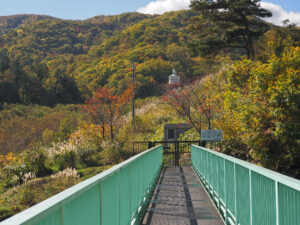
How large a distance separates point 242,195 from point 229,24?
25.6 metres

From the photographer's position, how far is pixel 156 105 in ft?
141

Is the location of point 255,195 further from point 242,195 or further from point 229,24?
point 229,24

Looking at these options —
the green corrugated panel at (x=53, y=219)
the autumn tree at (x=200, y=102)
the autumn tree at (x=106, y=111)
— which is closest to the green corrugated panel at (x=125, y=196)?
the green corrugated panel at (x=53, y=219)

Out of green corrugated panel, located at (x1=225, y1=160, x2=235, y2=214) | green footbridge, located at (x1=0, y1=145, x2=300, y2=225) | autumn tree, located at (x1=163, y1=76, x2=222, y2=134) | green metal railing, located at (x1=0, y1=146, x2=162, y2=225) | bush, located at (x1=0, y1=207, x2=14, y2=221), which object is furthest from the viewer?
autumn tree, located at (x1=163, y1=76, x2=222, y2=134)

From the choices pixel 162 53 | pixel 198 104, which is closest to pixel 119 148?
pixel 198 104

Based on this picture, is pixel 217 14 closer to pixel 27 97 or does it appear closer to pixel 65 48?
pixel 27 97

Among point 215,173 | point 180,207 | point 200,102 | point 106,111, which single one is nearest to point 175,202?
point 180,207

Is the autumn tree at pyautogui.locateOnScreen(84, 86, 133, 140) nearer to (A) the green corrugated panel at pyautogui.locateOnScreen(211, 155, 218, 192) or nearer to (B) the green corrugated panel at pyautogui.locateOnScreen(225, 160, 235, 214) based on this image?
(A) the green corrugated panel at pyautogui.locateOnScreen(211, 155, 218, 192)

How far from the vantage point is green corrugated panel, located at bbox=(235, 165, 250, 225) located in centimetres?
546

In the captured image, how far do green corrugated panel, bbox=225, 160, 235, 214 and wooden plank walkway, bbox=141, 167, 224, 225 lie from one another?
0.80 meters

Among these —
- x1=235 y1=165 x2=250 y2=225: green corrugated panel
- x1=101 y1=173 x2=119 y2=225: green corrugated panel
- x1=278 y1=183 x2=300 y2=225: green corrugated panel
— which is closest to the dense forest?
x1=235 y1=165 x2=250 y2=225: green corrugated panel

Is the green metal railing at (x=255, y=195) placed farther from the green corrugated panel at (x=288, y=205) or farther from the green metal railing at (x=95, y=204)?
the green metal railing at (x=95, y=204)

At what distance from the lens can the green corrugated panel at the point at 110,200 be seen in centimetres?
423

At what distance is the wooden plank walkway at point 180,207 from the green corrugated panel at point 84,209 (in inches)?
155
